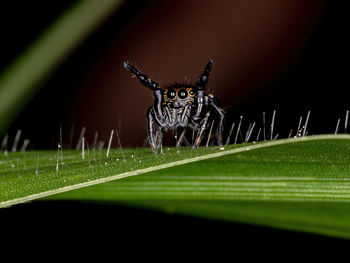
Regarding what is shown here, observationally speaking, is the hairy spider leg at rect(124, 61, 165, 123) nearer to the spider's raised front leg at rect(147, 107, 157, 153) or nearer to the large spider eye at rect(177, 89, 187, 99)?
the spider's raised front leg at rect(147, 107, 157, 153)

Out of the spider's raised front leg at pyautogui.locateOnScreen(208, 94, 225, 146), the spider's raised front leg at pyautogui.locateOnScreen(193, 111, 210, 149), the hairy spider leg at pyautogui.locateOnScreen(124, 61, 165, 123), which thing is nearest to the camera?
the spider's raised front leg at pyautogui.locateOnScreen(193, 111, 210, 149)

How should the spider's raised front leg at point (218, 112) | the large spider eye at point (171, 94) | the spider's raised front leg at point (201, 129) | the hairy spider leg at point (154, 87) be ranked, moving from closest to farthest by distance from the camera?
the spider's raised front leg at point (201, 129) < the hairy spider leg at point (154, 87) < the large spider eye at point (171, 94) < the spider's raised front leg at point (218, 112)

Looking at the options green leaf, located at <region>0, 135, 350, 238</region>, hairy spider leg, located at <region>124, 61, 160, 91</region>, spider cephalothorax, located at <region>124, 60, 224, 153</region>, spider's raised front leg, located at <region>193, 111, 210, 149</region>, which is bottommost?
green leaf, located at <region>0, 135, 350, 238</region>

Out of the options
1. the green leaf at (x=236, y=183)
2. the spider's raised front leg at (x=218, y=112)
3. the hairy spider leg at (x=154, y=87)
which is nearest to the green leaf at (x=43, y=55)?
the green leaf at (x=236, y=183)

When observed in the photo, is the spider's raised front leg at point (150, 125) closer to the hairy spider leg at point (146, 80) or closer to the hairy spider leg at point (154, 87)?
the hairy spider leg at point (154, 87)

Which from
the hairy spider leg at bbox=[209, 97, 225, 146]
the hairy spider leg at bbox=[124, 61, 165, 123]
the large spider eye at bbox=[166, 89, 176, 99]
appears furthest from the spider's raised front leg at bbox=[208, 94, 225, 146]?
the hairy spider leg at bbox=[124, 61, 165, 123]

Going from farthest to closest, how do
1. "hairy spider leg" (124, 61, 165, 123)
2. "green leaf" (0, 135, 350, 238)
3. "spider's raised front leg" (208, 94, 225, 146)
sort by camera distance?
1. "spider's raised front leg" (208, 94, 225, 146)
2. "hairy spider leg" (124, 61, 165, 123)
3. "green leaf" (0, 135, 350, 238)

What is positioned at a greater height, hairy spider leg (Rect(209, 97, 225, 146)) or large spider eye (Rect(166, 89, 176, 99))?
large spider eye (Rect(166, 89, 176, 99))

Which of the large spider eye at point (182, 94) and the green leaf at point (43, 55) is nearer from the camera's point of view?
the green leaf at point (43, 55)
